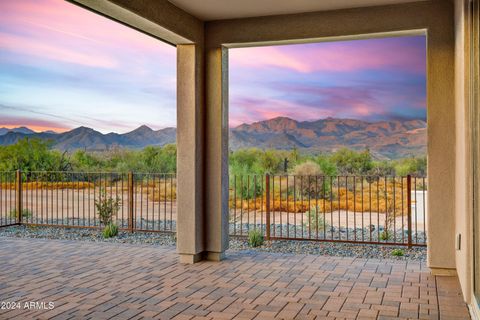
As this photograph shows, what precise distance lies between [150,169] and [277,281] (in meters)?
9.03

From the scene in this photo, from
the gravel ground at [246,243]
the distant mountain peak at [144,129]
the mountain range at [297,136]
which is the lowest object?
the gravel ground at [246,243]

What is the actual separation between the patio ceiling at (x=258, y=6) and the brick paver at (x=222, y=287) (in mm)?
2974

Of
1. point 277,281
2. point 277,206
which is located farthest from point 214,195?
point 277,206

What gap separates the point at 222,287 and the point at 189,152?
6.09 ft

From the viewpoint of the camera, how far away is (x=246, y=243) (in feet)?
24.6

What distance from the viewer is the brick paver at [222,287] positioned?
3926 mm

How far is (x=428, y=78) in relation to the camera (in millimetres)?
5250

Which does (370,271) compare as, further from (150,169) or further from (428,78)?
(150,169)

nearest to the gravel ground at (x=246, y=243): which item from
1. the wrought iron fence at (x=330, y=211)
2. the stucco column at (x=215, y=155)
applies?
the stucco column at (x=215, y=155)

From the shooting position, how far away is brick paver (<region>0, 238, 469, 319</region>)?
12.9ft

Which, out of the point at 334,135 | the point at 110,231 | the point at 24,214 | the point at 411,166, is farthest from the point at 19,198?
the point at 411,166

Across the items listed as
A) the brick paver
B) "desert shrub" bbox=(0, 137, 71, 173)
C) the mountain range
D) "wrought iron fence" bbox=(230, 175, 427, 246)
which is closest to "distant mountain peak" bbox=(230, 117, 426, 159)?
the mountain range

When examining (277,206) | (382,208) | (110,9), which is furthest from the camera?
(277,206)

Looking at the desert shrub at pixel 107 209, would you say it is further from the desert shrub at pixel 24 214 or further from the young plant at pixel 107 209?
the desert shrub at pixel 24 214
